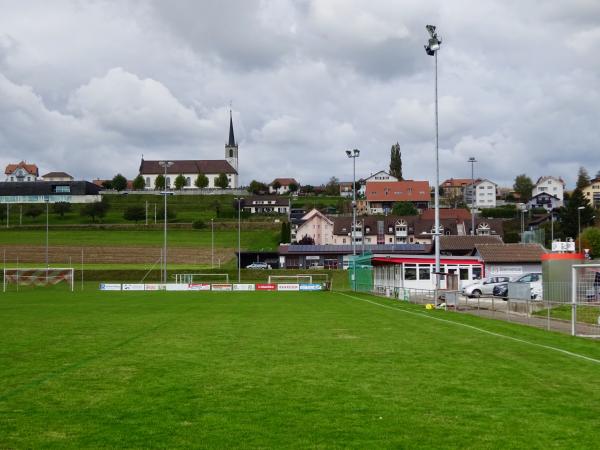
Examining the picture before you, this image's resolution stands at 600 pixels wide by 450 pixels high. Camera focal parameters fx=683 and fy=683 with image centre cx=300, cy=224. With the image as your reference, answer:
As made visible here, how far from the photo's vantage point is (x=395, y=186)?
170 metres

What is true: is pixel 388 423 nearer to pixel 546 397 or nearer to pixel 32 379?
pixel 546 397

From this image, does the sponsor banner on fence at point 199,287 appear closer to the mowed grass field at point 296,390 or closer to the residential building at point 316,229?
the mowed grass field at point 296,390

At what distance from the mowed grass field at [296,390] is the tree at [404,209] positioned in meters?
138

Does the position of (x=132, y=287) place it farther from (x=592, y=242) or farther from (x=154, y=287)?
(x=592, y=242)

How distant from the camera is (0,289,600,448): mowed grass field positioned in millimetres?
7625

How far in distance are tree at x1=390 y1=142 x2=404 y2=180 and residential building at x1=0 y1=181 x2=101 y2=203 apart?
270 ft

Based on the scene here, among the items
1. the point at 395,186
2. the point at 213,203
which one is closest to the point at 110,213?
the point at 213,203

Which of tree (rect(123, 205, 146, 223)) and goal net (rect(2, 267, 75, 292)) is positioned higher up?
tree (rect(123, 205, 146, 223))

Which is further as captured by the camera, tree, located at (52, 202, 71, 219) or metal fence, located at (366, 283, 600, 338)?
tree, located at (52, 202, 71, 219)

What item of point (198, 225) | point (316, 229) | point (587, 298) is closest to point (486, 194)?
point (316, 229)

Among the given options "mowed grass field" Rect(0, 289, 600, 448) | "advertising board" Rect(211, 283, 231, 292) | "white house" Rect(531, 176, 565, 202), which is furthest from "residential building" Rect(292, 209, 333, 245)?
"mowed grass field" Rect(0, 289, 600, 448)

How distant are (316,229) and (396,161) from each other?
74441mm

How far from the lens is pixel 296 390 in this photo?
33.4 ft

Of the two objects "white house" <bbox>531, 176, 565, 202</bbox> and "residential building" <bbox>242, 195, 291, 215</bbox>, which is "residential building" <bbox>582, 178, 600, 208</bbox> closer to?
"white house" <bbox>531, 176, 565, 202</bbox>
